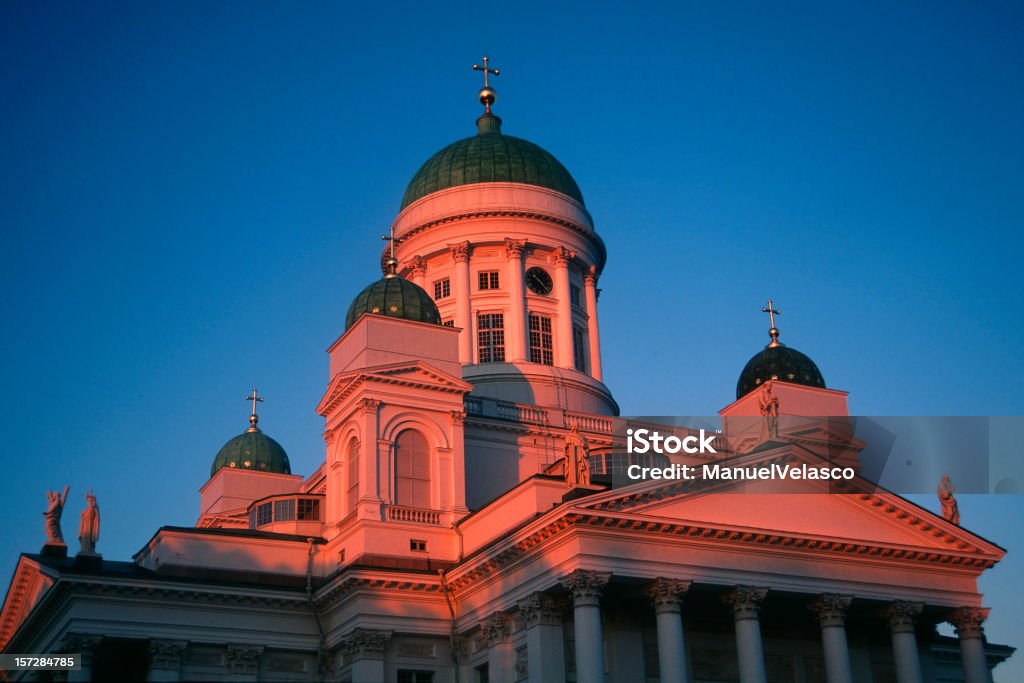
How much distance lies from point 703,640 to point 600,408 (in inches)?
547

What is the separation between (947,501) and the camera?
37.8 metres

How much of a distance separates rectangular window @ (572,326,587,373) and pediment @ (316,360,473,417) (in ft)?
31.4

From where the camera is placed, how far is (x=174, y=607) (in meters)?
35.8

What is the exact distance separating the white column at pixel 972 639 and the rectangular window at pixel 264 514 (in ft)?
73.0

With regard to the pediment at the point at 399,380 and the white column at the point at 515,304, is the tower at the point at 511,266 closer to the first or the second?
the white column at the point at 515,304

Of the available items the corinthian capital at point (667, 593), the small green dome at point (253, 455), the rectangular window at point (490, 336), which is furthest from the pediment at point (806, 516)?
the small green dome at point (253, 455)

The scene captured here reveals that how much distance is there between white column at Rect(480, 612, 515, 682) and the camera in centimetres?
3347

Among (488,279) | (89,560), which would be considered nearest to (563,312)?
(488,279)

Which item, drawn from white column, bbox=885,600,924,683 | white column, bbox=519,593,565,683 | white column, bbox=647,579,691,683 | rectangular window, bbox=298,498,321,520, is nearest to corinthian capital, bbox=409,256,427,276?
rectangular window, bbox=298,498,321,520

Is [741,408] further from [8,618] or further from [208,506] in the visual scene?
[8,618]

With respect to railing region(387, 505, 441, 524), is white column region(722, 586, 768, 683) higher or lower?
lower

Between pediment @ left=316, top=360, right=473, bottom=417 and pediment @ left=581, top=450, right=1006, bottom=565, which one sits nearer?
Answer: pediment @ left=581, top=450, right=1006, bottom=565

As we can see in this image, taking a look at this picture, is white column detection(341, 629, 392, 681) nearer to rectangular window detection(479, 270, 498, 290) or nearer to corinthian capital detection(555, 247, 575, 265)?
rectangular window detection(479, 270, 498, 290)

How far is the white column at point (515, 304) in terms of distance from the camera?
1855 inches
